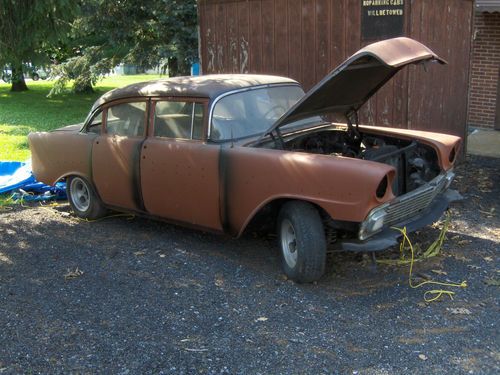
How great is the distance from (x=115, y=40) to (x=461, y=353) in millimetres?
12083

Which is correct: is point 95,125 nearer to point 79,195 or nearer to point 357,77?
point 79,195

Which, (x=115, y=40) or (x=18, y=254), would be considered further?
(x=115, y=40)

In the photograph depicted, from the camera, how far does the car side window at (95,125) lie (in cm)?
618

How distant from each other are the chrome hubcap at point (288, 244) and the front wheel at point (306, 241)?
1.2 inches

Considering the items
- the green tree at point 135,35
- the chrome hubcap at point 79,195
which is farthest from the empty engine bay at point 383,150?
the green tree at point 135,35

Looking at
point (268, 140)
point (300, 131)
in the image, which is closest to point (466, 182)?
point (300, 131)

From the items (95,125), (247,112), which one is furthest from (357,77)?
(95,125)

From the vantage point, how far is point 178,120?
5.36m

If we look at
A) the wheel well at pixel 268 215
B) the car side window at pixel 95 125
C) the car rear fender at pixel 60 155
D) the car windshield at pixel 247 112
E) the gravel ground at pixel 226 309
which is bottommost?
the gravel ground at pixel 226 309

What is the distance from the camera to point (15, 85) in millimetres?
26312

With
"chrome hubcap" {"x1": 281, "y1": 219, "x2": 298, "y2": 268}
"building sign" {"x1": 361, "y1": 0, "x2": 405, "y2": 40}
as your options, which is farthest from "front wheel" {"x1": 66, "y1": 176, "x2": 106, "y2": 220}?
"building sign" {"x1": 361, "y1": 0, "x2": 405, "y2": 40}

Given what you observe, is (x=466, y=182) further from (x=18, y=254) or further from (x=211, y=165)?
(x=18, y=254)

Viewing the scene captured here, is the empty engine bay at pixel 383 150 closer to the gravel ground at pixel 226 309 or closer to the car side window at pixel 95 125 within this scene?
the gravel ground at pixel 226 309

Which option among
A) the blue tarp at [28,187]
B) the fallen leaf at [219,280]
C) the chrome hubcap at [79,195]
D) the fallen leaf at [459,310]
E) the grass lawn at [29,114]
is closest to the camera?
the fallen leaf at [459,310]
